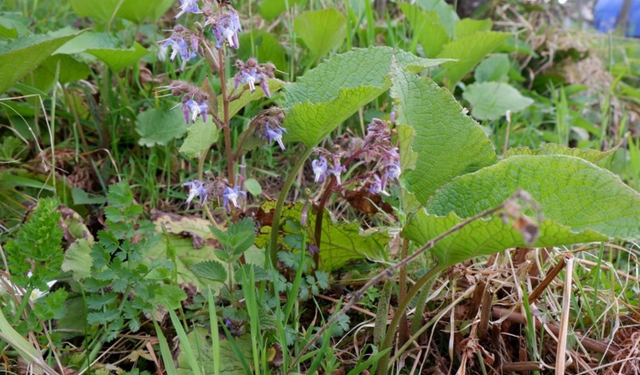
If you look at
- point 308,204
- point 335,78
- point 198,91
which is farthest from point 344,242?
point 198,91

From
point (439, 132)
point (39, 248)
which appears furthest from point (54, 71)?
point (439, 132)

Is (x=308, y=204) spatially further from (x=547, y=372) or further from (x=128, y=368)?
(x=547, y=372)

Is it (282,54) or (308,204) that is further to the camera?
(282,54)

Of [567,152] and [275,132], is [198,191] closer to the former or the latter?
[275,132]

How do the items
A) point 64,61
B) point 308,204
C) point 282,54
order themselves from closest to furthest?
point 308,204 → point 64,61 → point 282,54

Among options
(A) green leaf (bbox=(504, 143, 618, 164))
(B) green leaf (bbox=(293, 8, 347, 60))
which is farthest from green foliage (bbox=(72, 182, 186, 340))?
(B) green leaf (bbox=(293, 8, 347, 60))

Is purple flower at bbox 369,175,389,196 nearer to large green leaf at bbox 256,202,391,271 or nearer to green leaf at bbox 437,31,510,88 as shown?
large green leaf at bbox 256,202,391,271
